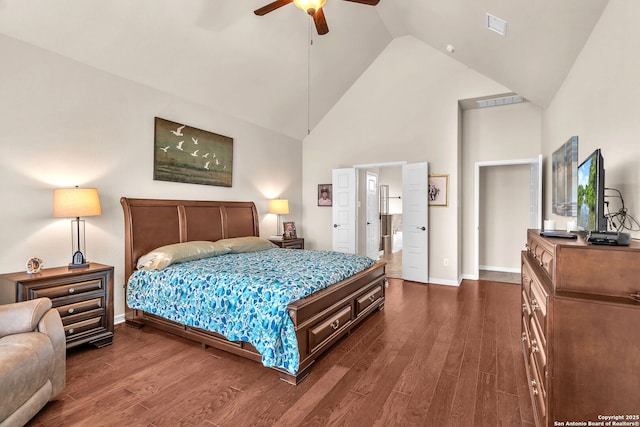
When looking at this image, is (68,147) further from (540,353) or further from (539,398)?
(539,398)

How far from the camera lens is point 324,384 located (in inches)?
88.6

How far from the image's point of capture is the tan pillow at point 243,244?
13.2 ft

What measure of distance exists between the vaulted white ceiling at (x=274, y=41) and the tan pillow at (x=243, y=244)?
2.01 meters

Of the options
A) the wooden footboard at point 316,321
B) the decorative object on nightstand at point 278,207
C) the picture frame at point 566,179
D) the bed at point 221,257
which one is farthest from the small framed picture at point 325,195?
the picture frame at point 566,179

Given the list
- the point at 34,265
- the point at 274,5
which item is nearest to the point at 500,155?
the point at 274,5

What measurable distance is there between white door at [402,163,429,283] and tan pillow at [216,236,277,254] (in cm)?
248

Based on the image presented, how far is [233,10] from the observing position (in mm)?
3527

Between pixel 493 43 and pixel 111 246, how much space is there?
4827 millimetres

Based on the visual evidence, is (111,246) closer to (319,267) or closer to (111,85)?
(111,85)

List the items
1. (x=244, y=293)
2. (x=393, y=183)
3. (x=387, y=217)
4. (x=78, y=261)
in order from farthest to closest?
(x=393, y=183)
(x=387, y=217)
(x=78, y=261)
(x=244, y=293)

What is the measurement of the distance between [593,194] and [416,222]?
12.0 ft

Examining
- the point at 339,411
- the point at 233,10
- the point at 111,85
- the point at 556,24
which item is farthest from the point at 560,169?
the point at 111,85

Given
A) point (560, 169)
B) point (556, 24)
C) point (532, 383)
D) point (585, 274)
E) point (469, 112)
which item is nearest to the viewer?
point (585, 274)

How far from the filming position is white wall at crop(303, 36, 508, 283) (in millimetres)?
5152
